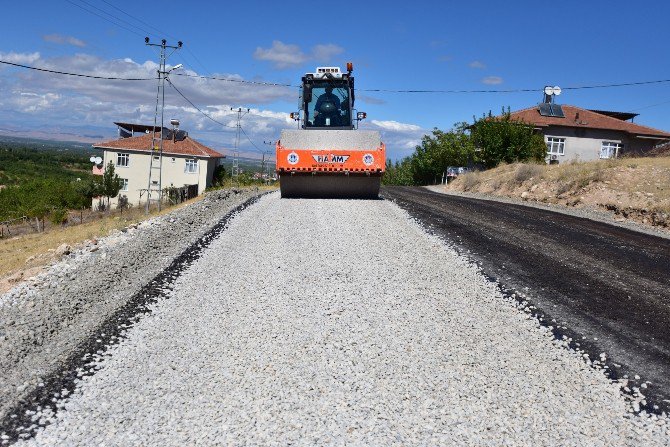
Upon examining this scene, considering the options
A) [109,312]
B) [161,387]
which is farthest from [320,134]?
[161,387]

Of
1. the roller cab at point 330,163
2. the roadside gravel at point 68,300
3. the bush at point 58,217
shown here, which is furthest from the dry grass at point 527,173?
the bush at point 58,217

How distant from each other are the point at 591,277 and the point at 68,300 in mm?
7897

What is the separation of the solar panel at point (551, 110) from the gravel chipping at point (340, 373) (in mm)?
44260

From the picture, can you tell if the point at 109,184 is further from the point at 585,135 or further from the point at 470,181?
the point at 585,135

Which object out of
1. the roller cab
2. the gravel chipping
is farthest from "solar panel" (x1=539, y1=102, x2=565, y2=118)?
the gravel chipping

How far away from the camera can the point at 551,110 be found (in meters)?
48.5

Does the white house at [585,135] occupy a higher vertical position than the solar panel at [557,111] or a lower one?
lower

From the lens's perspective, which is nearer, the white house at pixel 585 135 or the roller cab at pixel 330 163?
the roller cab at pixel 330 163

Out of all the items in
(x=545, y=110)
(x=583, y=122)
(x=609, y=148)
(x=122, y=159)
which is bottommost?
(x=122, y=159)

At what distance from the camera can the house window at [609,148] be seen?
47.2 m

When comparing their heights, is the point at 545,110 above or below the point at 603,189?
above

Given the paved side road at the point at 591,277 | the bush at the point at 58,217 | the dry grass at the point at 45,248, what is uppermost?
the paved side road at the point at 591,277

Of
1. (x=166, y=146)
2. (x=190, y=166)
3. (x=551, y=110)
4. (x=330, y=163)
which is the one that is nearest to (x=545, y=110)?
(x=551, y=110)

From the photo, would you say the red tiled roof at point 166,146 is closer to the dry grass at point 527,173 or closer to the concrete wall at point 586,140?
the concrete wall at point 586,140
